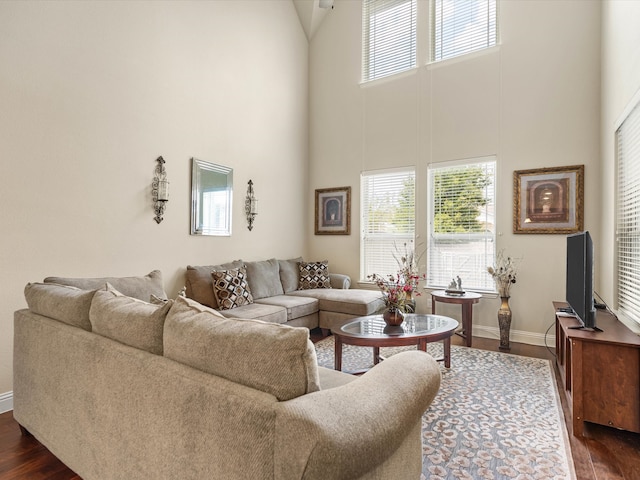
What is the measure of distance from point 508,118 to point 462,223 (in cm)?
138

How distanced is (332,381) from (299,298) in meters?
2.87

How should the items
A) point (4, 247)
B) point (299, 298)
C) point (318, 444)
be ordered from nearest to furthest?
1. point (318, 444)
2. point (4, 247)
3. point (299, 298)

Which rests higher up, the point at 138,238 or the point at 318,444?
the point at 138,238

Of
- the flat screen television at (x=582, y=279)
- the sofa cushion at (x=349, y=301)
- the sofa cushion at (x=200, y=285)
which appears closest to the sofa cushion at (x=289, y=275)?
the sofa cushion at (x=349, y=301)

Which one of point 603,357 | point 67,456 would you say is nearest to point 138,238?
point 67,456

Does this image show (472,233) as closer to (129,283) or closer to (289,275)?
(289,275)

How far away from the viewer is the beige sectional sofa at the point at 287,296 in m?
3.99

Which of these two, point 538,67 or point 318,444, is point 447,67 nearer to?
point 538,67

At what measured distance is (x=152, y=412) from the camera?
1.32 m

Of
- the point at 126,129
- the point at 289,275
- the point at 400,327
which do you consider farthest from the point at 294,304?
the point at 126,129

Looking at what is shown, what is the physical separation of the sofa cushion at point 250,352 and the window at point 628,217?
2649 mm

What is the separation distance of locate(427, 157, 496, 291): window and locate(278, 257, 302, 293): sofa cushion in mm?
1851

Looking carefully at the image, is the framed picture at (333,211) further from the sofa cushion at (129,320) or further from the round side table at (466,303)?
the sofa cushion at (129,320)

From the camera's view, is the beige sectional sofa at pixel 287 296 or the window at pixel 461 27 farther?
the window at pixel 461 27
